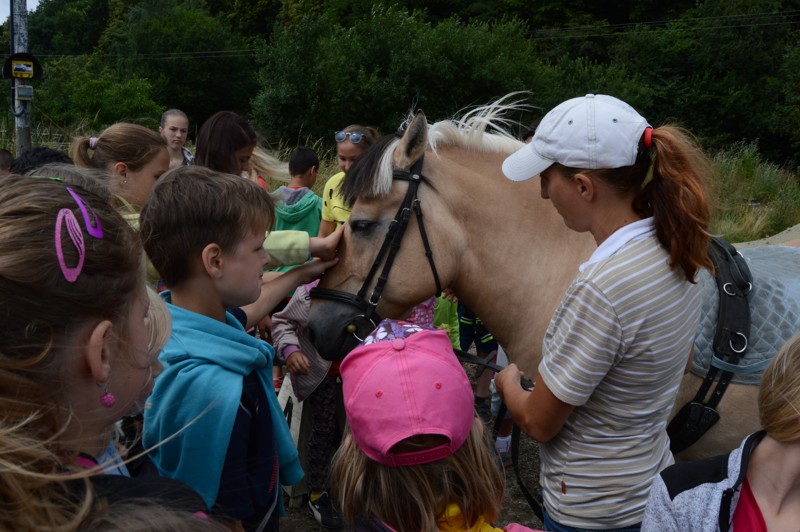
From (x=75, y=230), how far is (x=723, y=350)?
211cm

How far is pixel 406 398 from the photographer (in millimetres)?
1229

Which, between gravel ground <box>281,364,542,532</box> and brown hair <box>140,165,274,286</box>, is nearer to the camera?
brown hair <box>140,165,274,286</box>

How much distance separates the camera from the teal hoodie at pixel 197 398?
1.53 metres

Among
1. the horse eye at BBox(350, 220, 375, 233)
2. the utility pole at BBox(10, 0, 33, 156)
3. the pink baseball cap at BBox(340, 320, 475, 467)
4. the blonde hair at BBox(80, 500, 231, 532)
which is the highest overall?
the blonde hair at BBox(80, 500, 231, 532)

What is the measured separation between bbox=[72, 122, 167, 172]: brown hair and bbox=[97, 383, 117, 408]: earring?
7.52 ft

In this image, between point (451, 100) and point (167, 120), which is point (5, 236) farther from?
point (451, 100)

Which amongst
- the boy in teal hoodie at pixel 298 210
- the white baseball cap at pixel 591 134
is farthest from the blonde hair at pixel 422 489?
the boy in teal hoodie at pixel 298 210

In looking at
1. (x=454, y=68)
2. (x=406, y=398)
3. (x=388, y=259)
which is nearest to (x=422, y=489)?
(x=406, y=398)

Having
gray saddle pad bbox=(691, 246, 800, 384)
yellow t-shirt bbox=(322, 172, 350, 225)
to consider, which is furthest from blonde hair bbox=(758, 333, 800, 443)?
yellow t-shirt bbox=(322, 172, 350, 225)

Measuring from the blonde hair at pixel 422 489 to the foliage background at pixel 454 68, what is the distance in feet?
36.2

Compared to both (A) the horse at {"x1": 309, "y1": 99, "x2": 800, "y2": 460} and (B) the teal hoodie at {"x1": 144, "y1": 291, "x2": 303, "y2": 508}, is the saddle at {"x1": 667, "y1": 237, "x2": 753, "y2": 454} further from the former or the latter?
(B) the teal hoodie at {"x1": 144, "y1": 291, "x2": 303, "y2": 508}

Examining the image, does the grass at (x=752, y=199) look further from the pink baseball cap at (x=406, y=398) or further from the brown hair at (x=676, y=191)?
the pink baseball cap at (x=406, y=398)

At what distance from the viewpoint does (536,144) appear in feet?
5.66

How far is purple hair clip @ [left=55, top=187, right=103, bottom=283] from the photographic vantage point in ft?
2.96
